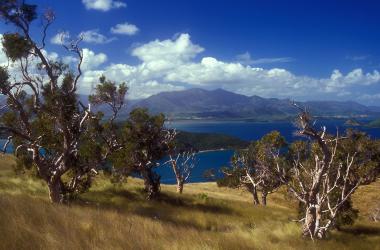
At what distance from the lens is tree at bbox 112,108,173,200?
109ft

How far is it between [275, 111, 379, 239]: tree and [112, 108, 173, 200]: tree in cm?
1045

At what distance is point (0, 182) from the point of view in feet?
89.5

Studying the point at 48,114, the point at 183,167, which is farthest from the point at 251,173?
the point at 48,114

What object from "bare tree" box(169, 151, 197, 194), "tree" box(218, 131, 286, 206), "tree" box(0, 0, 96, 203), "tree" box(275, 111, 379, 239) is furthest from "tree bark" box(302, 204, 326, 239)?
"tree" box(218, 131, 286, 206)

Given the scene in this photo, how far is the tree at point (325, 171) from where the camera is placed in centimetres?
1595

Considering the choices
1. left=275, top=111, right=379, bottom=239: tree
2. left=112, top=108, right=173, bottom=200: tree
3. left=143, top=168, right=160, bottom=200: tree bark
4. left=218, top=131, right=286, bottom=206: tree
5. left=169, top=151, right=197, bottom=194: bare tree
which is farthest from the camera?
left=218, top=131, right=286, bottom=206: tree

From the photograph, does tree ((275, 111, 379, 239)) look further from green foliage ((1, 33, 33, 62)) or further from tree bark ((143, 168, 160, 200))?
green foliage ((1, 33, 33, 62))

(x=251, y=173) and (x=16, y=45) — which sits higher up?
(x=16, y=45)

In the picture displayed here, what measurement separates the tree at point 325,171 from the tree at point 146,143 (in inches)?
411

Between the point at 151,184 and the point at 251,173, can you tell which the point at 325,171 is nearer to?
the point at 151,184

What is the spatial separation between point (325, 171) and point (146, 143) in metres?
20.0

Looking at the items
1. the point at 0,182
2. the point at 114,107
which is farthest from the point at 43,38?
the point at 0,182

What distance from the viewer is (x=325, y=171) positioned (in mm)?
16625

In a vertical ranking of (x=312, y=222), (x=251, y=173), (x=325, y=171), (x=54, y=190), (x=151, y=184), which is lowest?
(x=251, y=173)
